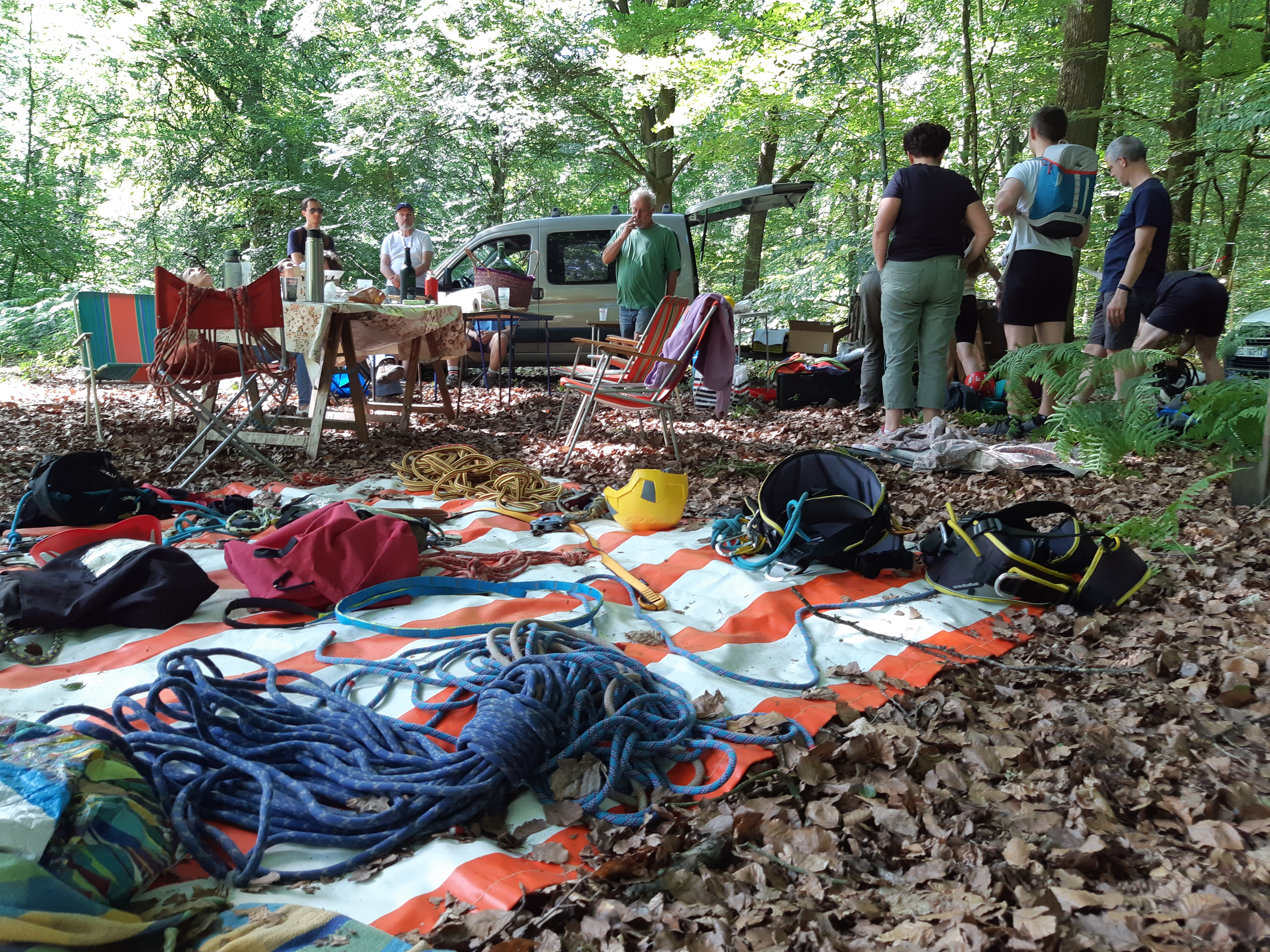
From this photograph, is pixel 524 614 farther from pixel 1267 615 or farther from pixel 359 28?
pixel 359 28

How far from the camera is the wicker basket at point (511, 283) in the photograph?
26.7 ft

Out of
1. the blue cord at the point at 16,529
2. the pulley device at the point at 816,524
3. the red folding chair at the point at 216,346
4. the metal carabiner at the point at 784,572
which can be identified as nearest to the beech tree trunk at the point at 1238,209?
the pulley device at the point at 816,524

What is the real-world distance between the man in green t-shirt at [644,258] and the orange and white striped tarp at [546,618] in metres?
3.87

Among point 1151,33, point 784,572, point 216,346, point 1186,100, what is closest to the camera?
point 784,572

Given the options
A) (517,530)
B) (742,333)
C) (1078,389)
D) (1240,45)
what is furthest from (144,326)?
(1240,45)

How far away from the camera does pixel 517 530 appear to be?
3711 mm

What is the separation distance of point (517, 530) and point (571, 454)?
169 cm

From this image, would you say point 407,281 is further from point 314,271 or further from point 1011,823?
point 1011,823

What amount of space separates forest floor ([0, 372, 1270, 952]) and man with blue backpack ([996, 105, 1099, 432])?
2.80 meters

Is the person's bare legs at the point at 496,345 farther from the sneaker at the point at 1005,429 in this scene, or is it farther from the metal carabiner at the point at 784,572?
the metal carabiner at the point at 784,572

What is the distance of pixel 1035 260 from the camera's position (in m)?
5.11

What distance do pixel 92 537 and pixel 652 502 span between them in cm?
221

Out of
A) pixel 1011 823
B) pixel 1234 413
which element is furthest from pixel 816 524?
pixel 1234 413

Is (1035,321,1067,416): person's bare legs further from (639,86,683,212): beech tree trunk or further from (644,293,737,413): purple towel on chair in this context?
(639,86,683,212): beech tree trunk
